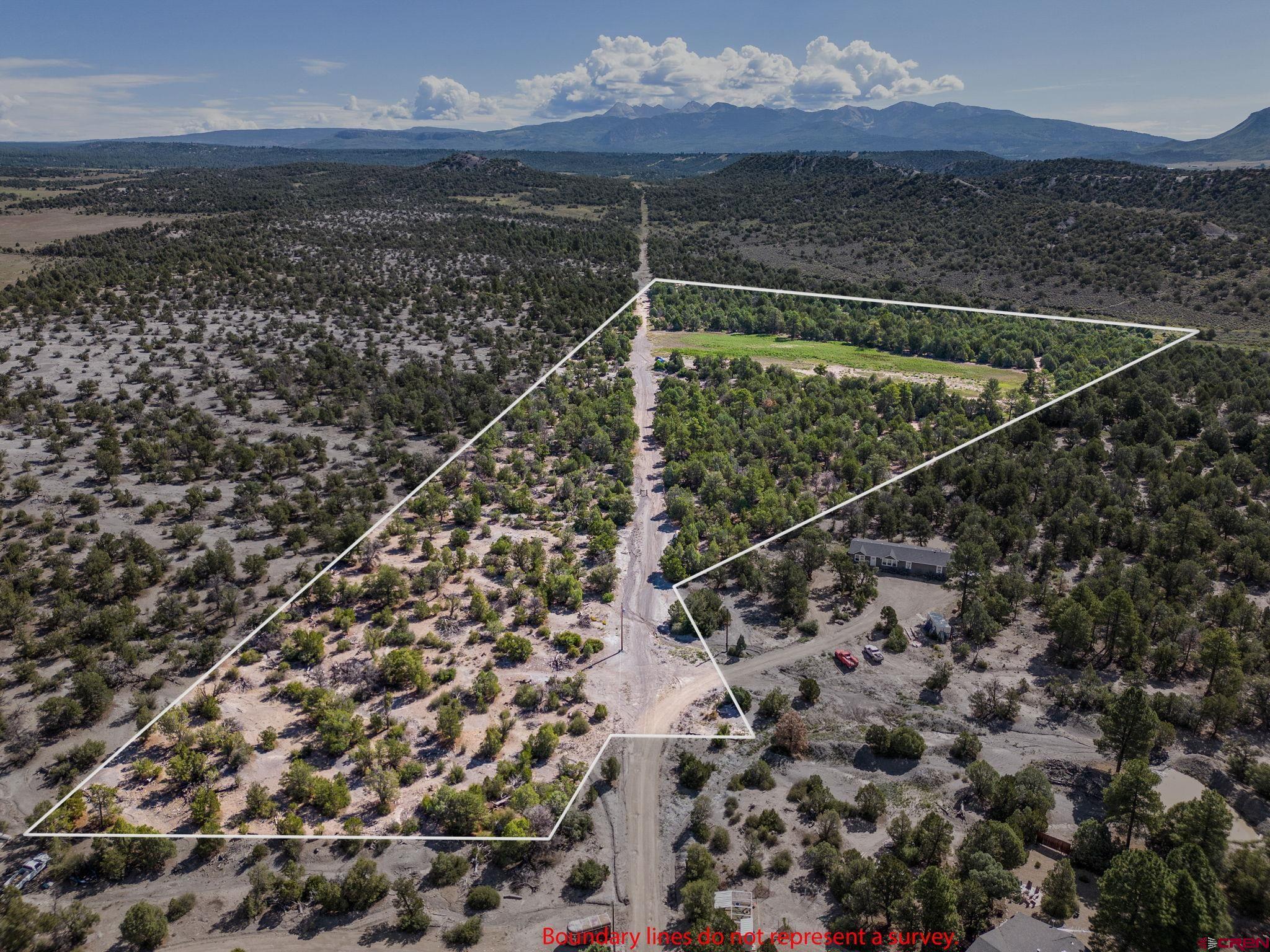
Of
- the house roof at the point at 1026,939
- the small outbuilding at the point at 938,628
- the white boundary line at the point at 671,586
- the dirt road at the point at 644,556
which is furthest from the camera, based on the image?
the small outbuilding at the point at 938,628

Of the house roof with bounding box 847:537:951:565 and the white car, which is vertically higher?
the house roof with bounding box 847:537:951:565

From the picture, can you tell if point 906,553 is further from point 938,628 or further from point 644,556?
point 644,556

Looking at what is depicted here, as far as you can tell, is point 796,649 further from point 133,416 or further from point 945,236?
point 945,236

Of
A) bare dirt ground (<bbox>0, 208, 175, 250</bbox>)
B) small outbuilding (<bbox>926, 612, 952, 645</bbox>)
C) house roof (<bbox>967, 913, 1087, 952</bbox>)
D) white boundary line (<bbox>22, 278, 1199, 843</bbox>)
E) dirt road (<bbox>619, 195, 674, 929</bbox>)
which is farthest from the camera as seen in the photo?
bare dirt ground (<bbox>0, 208, 175, 250</bbox>)

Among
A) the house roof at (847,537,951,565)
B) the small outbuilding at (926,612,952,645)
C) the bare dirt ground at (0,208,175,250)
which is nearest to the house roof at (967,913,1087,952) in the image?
the small outbuilding at (926,612,952,645)

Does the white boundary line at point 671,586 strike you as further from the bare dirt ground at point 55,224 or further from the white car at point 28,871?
the bare dirt ground at point 55,224

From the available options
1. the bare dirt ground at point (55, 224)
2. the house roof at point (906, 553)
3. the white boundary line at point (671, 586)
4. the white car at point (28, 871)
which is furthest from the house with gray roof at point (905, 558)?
the bare dirt ground at point (55, 224)

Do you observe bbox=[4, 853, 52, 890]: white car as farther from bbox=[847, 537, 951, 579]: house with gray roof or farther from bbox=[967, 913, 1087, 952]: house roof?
bbox=[847, 537, 951, 579]: house with gray roof
